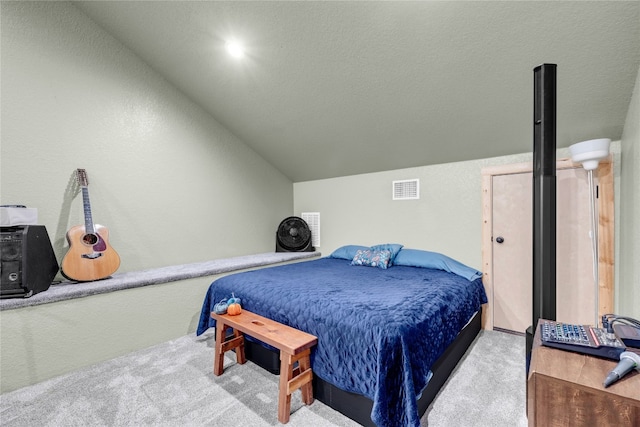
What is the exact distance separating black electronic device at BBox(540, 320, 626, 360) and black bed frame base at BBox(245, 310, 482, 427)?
2.55 ft

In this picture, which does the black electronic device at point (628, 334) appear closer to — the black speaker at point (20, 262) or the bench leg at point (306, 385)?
the bench leg at point (306, 385)

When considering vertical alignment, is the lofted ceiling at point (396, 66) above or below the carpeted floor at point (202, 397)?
above

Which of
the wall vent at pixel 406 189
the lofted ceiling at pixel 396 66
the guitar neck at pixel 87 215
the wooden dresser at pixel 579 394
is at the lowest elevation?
the wooden dresser at pixel 579 394

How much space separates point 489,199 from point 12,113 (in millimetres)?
4281

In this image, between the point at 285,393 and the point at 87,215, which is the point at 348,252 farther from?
the point at 87,215

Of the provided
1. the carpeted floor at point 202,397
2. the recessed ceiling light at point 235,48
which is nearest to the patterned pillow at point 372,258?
the carpeted floor at point 202,397

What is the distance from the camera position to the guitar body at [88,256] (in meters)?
2.31

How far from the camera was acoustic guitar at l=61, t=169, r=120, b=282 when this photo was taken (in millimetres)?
2314

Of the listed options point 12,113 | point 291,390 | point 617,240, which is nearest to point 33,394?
point 291,390

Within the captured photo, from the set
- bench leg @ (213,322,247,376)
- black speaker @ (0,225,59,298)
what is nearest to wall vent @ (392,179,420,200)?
bench leg @ (213,322,247,376)

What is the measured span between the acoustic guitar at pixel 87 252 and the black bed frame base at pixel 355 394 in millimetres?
1449

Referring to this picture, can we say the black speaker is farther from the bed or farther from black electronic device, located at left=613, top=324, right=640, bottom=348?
black electronic device, located at left=613, top=324, right=640, bottom=348

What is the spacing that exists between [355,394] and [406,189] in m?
2.47

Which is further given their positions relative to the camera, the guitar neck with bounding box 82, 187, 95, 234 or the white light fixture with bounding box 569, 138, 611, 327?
the guitar neck with bounding box 82, 187, 95, 234
